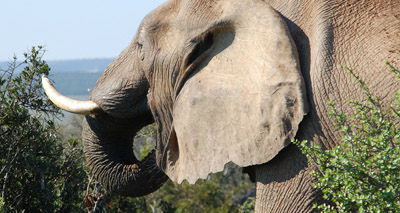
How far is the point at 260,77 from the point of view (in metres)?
3.52

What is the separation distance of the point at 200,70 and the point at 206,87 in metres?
0.13

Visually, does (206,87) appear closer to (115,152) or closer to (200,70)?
(200,70)

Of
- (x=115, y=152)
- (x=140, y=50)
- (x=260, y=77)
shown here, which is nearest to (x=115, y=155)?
(x=115, y=152)

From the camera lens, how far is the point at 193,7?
3832mm

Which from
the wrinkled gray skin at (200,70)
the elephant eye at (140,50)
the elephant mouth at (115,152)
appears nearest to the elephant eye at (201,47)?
the wrinkled gray skin at (200,70)

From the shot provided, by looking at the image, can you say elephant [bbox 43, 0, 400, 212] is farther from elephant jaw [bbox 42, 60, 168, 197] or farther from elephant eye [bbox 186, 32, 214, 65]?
elephant jaw [bbox 42, 60, 168, 197]

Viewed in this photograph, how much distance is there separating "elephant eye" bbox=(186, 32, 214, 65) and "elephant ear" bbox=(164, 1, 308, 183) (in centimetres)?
4

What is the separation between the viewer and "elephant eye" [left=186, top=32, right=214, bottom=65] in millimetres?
3770

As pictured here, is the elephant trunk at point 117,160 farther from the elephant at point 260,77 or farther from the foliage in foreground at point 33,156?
the foliage in foreground at point 33,156

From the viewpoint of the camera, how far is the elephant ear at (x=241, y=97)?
135 inches

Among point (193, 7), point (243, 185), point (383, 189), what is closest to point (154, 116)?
point (193, 7)

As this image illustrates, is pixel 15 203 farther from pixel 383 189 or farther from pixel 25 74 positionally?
pixel 383 189

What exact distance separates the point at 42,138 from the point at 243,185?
7538 mm

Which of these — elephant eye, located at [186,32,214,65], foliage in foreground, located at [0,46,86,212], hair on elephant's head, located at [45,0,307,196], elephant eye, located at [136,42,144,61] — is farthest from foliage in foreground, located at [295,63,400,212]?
foliage in foreground, located at [0,46,86,212]
